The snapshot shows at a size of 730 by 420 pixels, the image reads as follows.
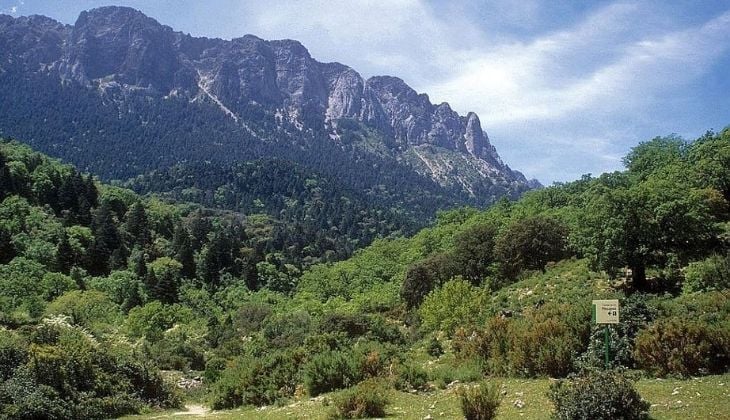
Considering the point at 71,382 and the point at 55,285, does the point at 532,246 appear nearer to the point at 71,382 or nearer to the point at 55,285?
the point at 71,382

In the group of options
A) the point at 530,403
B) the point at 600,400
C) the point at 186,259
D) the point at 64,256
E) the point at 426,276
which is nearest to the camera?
the point at 600,400

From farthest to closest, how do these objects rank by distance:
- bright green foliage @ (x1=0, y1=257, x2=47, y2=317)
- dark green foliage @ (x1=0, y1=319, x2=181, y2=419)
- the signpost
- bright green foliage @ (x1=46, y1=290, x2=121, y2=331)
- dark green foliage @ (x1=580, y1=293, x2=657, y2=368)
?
bright green foliage @ (x1=46, y1=290, x2=121, y2=331) < bright green foliage @ (x1=0, y1=257, x2=47, y2=317) < dark green foliage @ (x1=0, y1=319, x2=181, y2=419) < dark green foliage @ (x1=580, y1=293, x2=657, y2=368) < the signpost

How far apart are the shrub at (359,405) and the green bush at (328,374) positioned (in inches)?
143

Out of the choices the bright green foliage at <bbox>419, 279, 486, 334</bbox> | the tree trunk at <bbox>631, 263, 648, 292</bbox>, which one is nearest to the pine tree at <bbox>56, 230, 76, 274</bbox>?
the bright green foliage at <bbox>419, 279, 486, 334</bbox>

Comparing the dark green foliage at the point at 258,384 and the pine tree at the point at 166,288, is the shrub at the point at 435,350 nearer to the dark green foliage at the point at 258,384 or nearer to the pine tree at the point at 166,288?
the dark green foliage at the point at 258,384

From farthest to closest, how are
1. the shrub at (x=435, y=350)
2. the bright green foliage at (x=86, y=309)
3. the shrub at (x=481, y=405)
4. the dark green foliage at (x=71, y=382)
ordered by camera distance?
the bright green foliage at (x=86, y=309) → the shrub at (x=435, y=350) → the dark green foliage at (x=71, y=382) → the shrub at (x=481, y=405)

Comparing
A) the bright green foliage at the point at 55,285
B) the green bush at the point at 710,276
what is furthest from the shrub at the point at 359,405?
the bright green foliage at the point at 55,285

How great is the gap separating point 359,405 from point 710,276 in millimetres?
17088

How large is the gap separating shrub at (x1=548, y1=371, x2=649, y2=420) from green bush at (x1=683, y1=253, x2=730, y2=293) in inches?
531

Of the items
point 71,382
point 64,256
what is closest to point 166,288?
point 64,256

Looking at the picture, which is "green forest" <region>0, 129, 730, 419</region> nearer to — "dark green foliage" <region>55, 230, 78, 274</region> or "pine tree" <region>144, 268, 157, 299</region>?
"pine tree" <region>144, 268, 157, 299</region>

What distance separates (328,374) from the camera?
1670 cm

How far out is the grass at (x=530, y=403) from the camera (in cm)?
1044

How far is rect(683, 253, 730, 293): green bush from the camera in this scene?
68.3 ft
